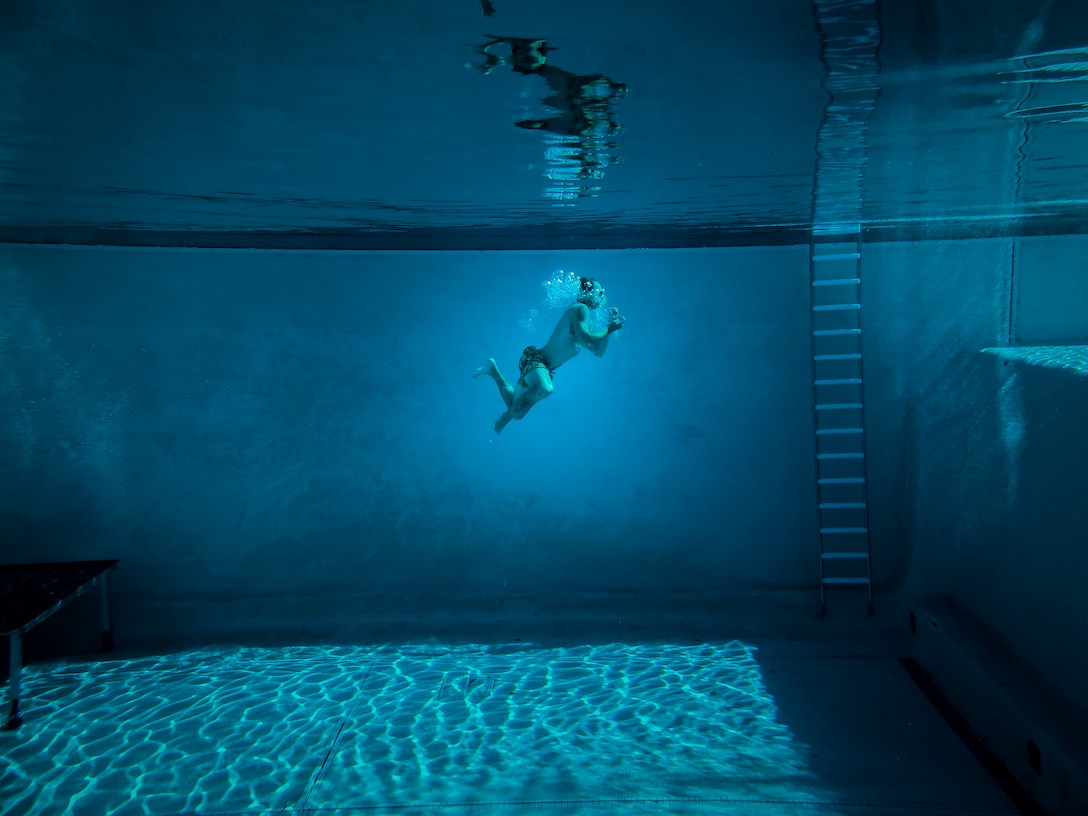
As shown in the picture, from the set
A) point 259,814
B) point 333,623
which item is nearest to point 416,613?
point 333,623

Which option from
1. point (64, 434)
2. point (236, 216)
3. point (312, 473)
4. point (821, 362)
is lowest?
point (312, 473)

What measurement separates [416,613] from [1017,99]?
633cm

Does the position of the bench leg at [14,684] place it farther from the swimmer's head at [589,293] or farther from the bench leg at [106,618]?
the swimmer's head at [589,293]

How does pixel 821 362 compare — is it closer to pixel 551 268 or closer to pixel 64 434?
pixel 551 268

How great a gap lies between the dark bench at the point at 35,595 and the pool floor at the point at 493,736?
1.16 ft

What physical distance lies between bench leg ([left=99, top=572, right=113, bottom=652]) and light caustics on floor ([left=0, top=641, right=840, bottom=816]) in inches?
18.1

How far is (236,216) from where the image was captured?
5.93 meters

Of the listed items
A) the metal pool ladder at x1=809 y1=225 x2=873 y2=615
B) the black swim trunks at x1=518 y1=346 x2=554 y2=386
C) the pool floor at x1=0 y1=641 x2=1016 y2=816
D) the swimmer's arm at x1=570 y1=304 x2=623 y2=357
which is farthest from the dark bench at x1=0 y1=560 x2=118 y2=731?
the metal pool ladder at x1=809 y1=225 x2=873 y2=615

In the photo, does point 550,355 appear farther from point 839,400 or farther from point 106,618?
point 106,618

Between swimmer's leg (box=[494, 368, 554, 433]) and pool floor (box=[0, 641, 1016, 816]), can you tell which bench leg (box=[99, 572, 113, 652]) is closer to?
pool floor (box=[0, 641, 1016, 816])

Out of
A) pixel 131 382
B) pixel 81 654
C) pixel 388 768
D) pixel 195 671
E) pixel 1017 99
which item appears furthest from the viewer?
pixel 131 382

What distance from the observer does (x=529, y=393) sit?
602 cm

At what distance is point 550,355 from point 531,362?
0.63ft

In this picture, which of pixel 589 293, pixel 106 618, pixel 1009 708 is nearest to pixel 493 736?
pixel 1009 708
